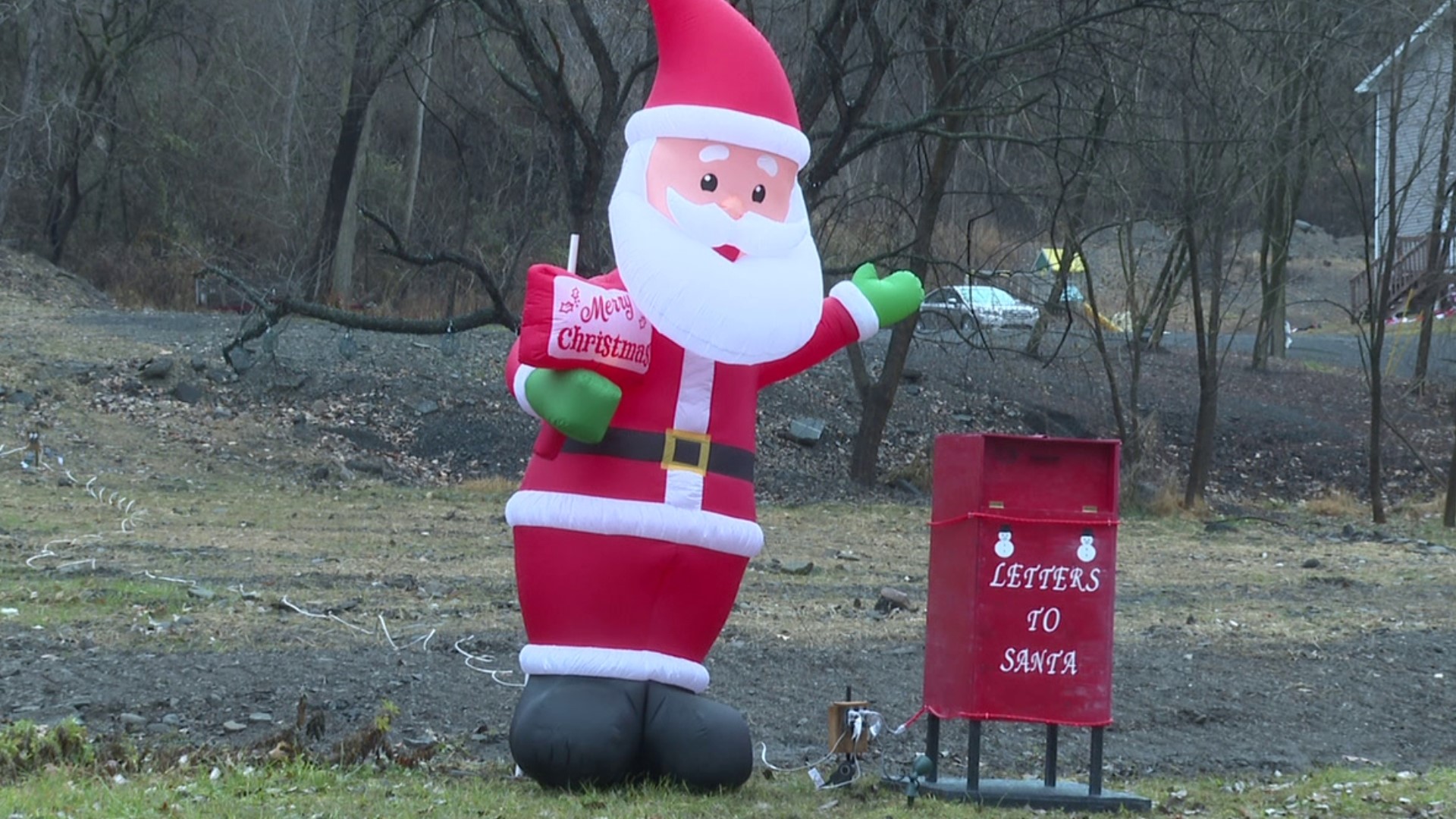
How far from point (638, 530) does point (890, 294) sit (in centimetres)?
155

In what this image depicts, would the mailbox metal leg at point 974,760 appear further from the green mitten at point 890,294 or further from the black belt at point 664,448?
the green mitten at point 890,294

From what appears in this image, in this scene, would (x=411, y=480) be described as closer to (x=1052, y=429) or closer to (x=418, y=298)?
(x=1052, y=429)

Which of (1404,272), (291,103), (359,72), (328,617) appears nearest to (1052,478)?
(328,617)

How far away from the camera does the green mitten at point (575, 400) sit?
16.4ft

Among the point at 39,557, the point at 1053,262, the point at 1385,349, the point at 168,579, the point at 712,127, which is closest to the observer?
the point at 712,127

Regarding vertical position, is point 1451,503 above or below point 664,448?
above

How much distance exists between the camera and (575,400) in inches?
197

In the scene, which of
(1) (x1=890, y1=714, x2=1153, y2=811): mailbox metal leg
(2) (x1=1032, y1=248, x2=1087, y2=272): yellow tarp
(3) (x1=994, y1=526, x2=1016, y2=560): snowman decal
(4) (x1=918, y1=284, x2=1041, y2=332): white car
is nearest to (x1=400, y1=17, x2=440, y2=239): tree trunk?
(4) (x1=918, y1=284, x2=1041, y2=332): white car

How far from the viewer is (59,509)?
38.6ft

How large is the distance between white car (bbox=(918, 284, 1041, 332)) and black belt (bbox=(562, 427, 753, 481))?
798 centimetres

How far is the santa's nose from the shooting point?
17.5 ft

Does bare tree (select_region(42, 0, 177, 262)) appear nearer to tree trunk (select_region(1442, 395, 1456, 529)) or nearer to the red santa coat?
tree trunk (select_region(1442, 395, 1456, 529))

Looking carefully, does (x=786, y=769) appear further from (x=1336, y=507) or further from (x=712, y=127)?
(x=1336, y=507)

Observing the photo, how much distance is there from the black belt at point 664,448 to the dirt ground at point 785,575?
4.77 feet
